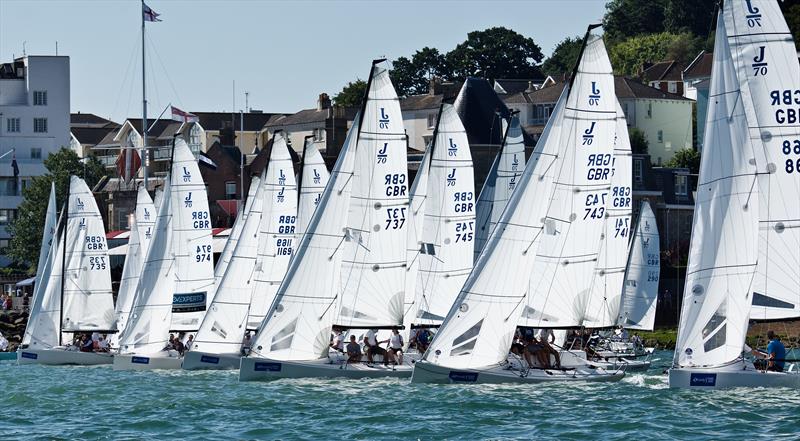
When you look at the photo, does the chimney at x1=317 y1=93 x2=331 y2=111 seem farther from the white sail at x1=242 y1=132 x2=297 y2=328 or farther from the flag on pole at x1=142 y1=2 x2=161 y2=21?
the white sail at x1=242 y1=132 x2=297 y2=328

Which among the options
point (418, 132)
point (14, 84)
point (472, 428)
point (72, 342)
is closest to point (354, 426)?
point (472, 428)

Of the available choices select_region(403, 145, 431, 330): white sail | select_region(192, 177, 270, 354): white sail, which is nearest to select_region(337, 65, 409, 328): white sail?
select_region(403, 145, 431, 330): white sail

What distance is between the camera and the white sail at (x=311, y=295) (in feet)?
135

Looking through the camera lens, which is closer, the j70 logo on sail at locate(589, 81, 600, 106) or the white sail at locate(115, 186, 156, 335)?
the j70 logo on sail at locate(589, 81, 600, 106)

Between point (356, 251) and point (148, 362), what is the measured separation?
1038 cm

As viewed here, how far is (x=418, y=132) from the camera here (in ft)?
353

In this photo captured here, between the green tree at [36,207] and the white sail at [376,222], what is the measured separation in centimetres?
5580

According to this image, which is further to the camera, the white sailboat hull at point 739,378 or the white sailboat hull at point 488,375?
the white sailboat hull at point 488,375

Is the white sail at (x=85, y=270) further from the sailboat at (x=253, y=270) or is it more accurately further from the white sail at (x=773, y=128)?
the white sail at (x=773, y=128)

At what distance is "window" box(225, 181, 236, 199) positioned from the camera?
97.4 metres

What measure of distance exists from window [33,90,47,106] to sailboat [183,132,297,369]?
213 ft

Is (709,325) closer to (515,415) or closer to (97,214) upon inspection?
(515,415)

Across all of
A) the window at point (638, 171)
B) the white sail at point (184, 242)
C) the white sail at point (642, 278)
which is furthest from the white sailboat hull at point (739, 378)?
the window at point (638, 171)

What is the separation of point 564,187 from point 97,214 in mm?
24901
